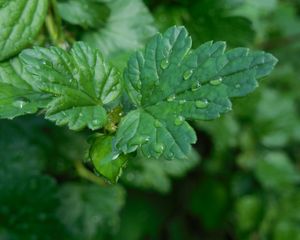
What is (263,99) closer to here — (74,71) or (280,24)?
(280,24)

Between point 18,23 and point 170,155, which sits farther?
point 18,23

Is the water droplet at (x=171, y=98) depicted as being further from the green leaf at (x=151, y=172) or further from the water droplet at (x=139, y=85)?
the green leaf at (x=151, y=172)

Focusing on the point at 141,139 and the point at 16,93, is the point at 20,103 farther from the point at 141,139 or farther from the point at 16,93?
the point at 141,139

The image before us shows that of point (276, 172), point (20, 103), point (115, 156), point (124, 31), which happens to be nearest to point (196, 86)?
point (115, 156)

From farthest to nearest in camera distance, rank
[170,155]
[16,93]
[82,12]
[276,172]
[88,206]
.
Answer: [276,172] → [88,206] → [82,12] → [16,93] → [170,155]

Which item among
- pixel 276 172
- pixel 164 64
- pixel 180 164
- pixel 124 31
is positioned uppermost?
pixel 164 64

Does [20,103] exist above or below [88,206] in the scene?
above
